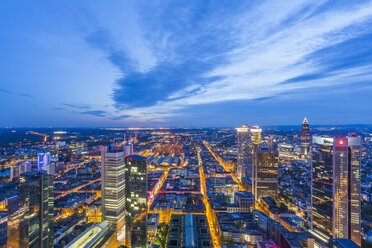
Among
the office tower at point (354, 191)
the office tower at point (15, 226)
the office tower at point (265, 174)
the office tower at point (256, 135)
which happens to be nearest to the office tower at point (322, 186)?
the office tower at point (354, 191)

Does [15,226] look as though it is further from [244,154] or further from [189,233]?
[244,154]

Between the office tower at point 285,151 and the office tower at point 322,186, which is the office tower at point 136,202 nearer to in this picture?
the office tower at point 322,186

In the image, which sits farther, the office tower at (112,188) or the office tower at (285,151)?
the office tower at (285,151)

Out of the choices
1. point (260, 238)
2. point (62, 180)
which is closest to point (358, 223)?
point (260, 238)

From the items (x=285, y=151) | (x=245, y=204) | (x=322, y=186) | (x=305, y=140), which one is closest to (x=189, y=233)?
(x=245, y=204)

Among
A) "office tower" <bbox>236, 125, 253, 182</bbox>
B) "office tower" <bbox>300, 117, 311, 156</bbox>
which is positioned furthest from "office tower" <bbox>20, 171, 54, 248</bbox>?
"office tower" <bbox>300, 117, 311, 156</bbox>

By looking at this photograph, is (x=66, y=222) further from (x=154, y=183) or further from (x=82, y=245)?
(x=154, y=183)
